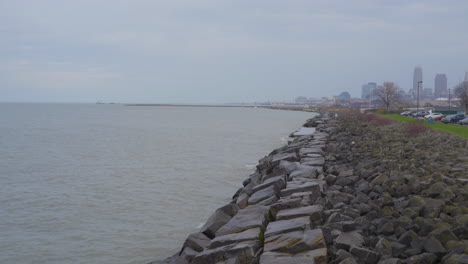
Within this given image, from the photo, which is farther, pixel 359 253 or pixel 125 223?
pixel 125 223

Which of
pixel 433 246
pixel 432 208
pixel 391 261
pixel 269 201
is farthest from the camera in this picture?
pixel 269 201

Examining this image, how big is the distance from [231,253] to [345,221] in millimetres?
1942

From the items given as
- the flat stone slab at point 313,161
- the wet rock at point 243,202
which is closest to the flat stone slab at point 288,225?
the wet rock at point 243,202

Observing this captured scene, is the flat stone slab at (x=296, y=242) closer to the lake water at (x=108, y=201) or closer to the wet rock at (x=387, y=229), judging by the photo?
the wet rock at (x=387, y=229)

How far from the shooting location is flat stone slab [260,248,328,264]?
5.10 meters

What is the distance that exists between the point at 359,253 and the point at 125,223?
20.5 feet

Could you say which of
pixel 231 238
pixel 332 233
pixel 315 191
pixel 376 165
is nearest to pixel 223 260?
pixel 231 238

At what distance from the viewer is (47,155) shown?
23.2 meters

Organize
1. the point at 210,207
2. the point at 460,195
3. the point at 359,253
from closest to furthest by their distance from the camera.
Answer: the point at 359,253
the point at 460,195
the point at 210,207

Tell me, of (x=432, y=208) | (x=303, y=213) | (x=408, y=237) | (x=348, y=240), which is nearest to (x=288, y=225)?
(x=303, y=213)

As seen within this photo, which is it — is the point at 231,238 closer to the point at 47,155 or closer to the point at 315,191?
the point at 315,191

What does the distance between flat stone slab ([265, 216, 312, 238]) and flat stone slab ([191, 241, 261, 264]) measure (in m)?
0.30

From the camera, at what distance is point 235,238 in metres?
6.22

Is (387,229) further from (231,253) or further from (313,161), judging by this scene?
(313,161)
